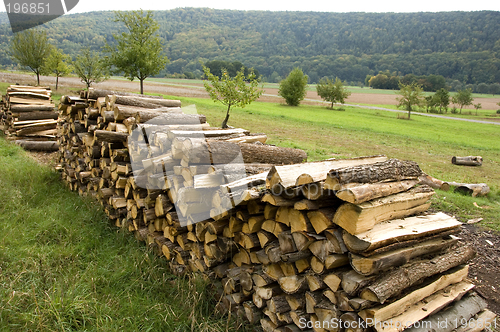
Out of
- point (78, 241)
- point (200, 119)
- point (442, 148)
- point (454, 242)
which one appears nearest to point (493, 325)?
point (454, 242)

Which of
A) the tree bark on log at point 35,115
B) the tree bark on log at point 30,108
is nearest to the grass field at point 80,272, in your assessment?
the tree bark on log at point 35,115

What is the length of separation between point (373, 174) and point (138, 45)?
85.9ft

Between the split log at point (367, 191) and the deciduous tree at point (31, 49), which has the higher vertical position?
the deciduous tree at point (31, 49)

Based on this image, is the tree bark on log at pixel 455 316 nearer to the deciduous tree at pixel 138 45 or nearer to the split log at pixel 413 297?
the split log at pixel 413 297

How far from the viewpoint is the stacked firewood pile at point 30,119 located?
402 inches

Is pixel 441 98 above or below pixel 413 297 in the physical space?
above

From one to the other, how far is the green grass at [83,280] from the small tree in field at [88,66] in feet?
86.1

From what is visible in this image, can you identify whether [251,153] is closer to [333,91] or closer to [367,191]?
[367,191]

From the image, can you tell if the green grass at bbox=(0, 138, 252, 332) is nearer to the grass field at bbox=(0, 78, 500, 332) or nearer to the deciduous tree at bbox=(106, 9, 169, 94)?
the grass field at bbox=(0, 78, 500, 332)

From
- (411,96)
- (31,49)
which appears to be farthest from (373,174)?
(411,96)

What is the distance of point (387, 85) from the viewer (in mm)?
104812

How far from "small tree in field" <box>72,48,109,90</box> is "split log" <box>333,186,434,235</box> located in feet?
97.1

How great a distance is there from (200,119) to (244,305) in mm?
3039

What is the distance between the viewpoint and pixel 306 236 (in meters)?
2.37
